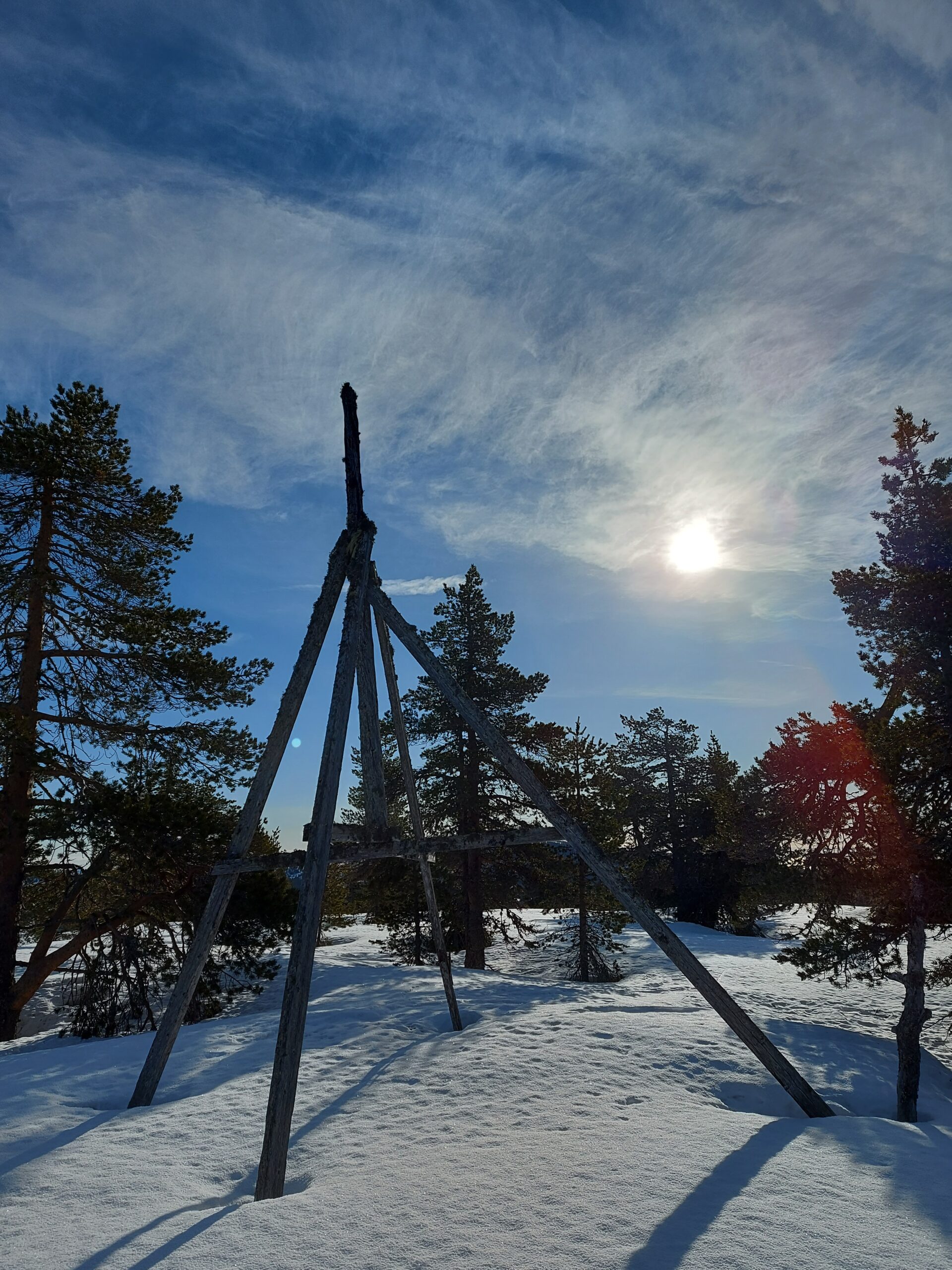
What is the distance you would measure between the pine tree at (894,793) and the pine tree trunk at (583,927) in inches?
346

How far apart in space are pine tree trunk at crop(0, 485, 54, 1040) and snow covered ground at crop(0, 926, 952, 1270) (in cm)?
416

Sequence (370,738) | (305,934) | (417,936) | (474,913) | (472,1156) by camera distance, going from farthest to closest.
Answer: (417,936), (474,913), (370,738), (305,934), (472,1156)

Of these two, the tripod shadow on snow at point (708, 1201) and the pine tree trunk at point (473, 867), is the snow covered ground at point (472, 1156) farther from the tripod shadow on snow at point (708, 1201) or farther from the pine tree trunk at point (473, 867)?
the pine tree trunk at point (473, 867)

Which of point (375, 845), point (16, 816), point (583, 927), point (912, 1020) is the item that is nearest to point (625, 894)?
point (375, 845)

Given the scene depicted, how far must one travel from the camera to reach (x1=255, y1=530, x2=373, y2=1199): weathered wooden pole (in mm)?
4340

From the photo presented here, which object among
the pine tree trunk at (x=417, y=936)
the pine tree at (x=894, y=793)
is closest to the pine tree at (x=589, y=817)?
the pine tree trunk at (x=417, y=936)

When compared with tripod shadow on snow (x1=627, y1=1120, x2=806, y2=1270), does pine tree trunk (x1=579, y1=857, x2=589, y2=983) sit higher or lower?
lower

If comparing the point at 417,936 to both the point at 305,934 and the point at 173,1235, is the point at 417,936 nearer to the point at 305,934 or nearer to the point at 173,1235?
the point at 305,934

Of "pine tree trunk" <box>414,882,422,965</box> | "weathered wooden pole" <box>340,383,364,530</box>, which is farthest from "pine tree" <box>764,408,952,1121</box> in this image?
"pine tree trunk" <box>414,882,422,965</box>

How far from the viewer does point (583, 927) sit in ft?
68.1

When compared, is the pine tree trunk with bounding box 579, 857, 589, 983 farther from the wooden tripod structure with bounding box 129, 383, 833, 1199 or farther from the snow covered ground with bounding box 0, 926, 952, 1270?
the wooden tripod structure with bounding box 129, 383, 833, 1199

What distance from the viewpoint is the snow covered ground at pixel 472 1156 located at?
3.48 meters

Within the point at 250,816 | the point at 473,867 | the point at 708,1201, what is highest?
the point at 250,816

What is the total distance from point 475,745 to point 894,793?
10633 mm
